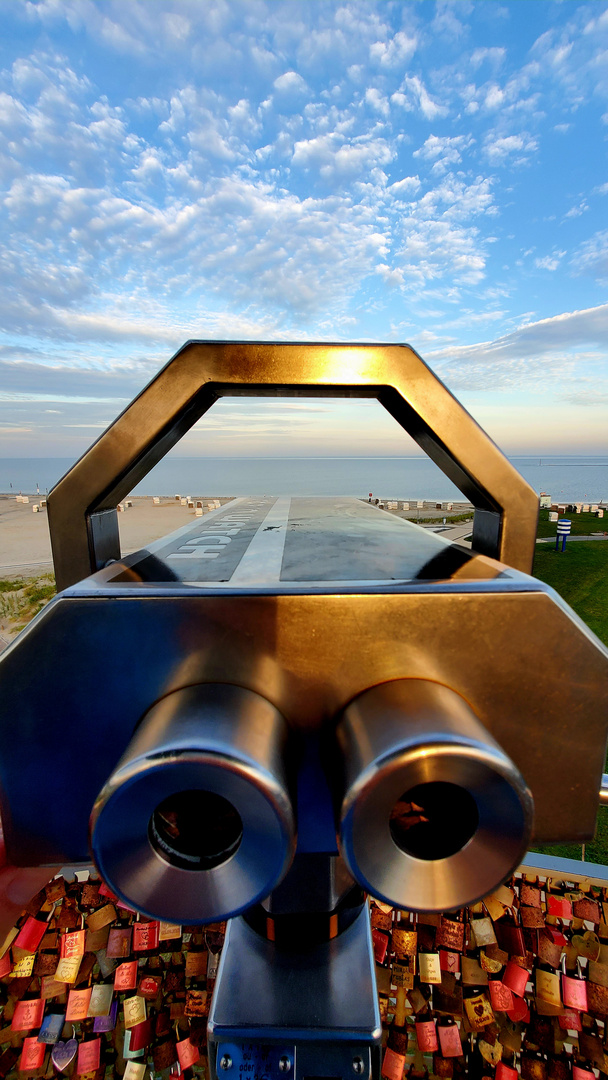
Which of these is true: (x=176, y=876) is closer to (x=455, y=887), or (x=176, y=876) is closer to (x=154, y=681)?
(x=154, y=681)

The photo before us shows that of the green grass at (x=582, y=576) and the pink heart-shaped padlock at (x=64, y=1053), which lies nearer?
the pink heart-shaped padlock at (x=64, y=1053)

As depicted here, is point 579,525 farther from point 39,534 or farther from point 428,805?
point 428,805

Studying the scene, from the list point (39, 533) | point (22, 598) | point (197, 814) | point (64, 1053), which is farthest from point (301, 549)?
point (39, 533)

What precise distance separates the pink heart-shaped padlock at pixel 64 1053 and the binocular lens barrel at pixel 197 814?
5.51ft

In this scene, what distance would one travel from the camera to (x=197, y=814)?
775mm

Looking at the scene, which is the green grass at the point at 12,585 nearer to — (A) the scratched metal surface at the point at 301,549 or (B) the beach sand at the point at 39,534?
(B) the beach sand at the point at 39,534

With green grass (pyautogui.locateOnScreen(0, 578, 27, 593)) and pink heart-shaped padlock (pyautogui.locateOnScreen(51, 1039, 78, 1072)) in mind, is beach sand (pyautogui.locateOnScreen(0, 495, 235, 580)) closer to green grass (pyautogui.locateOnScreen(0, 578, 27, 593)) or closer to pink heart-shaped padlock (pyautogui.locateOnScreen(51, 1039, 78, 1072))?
green grass (pyautogui.locateOnScreen(0, 578, 27, 593))

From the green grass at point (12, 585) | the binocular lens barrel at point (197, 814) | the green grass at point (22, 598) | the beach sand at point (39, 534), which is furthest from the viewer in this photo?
the beach sand at point (39, 534)

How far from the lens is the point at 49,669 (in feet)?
2.70

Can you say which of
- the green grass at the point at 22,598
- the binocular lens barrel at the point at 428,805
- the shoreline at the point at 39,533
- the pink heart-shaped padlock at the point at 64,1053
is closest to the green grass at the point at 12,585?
the green grass at the point at 22,598

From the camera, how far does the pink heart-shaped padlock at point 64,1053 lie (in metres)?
1.63

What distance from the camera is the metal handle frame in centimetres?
109

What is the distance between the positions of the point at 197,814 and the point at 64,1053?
69.3 inches

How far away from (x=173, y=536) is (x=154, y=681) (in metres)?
1.00
